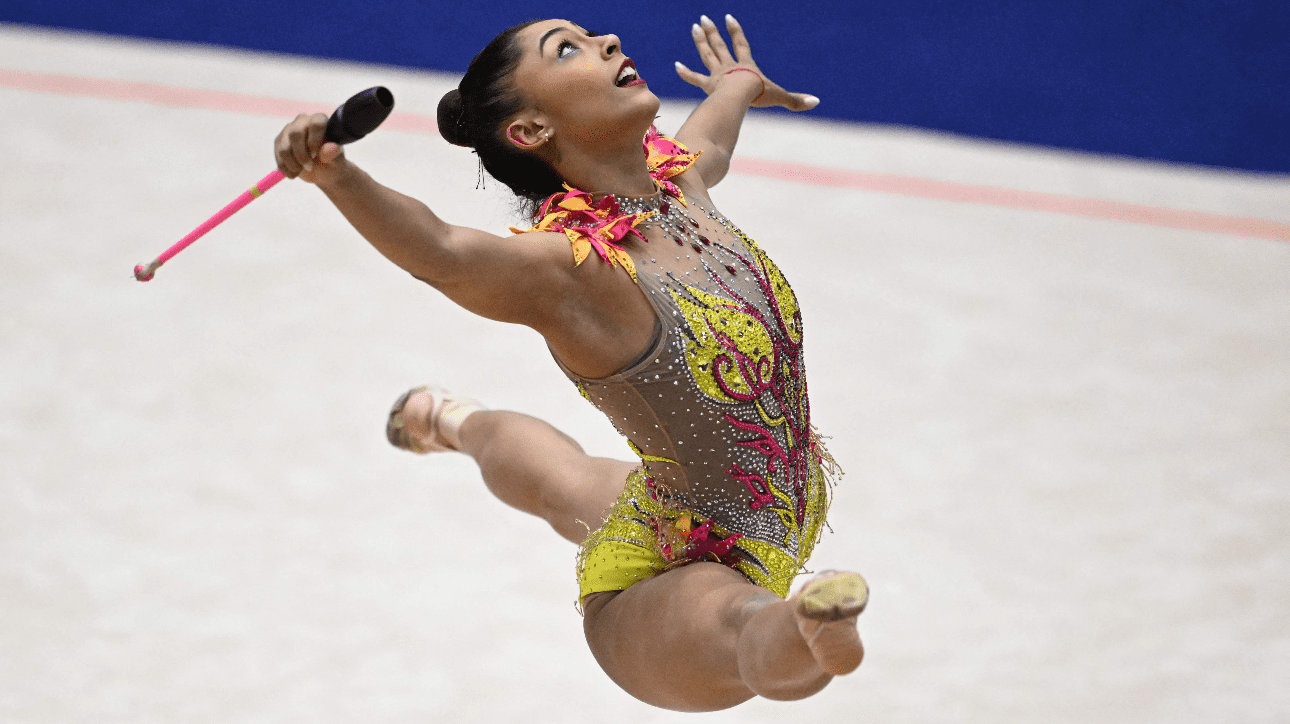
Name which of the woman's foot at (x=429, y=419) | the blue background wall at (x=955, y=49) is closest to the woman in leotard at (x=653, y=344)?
the woman's foot at (x=429, y=419)

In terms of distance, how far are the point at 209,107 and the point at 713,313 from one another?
361cm

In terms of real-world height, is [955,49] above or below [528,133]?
above

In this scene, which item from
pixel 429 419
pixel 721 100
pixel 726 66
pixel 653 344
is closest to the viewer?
pixel 653 344

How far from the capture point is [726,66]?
2520 millimetres

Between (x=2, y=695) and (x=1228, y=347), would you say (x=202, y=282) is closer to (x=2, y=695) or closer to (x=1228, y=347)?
(x=2, y=695)

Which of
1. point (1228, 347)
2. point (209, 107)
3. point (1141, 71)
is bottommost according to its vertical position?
point (1228, 347)

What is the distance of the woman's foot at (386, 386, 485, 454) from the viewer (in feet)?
8.71

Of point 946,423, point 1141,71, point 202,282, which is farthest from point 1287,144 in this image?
point 202,282

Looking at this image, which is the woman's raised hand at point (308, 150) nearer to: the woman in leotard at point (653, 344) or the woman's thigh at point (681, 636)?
the woman in leotard at point (653, 344)

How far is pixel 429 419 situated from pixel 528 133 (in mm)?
969

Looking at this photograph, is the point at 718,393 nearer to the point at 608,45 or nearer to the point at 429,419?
the point at 608,45

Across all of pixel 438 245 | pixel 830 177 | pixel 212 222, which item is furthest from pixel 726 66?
pixel 830 177

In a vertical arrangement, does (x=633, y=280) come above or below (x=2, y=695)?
above

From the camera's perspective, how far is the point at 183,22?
530cm
